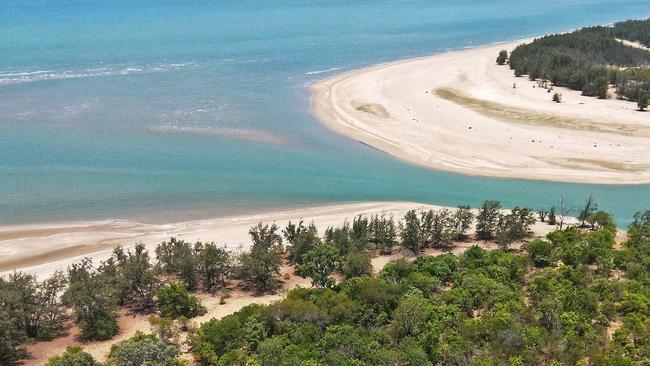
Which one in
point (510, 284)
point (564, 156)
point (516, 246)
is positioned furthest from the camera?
point (564, 156)

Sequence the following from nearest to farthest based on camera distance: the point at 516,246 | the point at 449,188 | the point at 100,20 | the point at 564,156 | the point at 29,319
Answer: the point at 29,319
the point at 516,246
the point at 449,188
the point at 564,156
the point at 100,20

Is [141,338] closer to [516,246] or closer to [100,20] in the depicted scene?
[516,246]

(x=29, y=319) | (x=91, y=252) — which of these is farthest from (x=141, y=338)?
(x=91, y=252)

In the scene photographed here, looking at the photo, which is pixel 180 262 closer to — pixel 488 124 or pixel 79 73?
pixel 488 124

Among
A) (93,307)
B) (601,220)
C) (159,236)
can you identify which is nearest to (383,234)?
(601,220)

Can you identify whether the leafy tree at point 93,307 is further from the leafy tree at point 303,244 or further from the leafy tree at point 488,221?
the leafy tree at point 488,221

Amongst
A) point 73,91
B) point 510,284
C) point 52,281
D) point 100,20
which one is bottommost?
point 510,284
